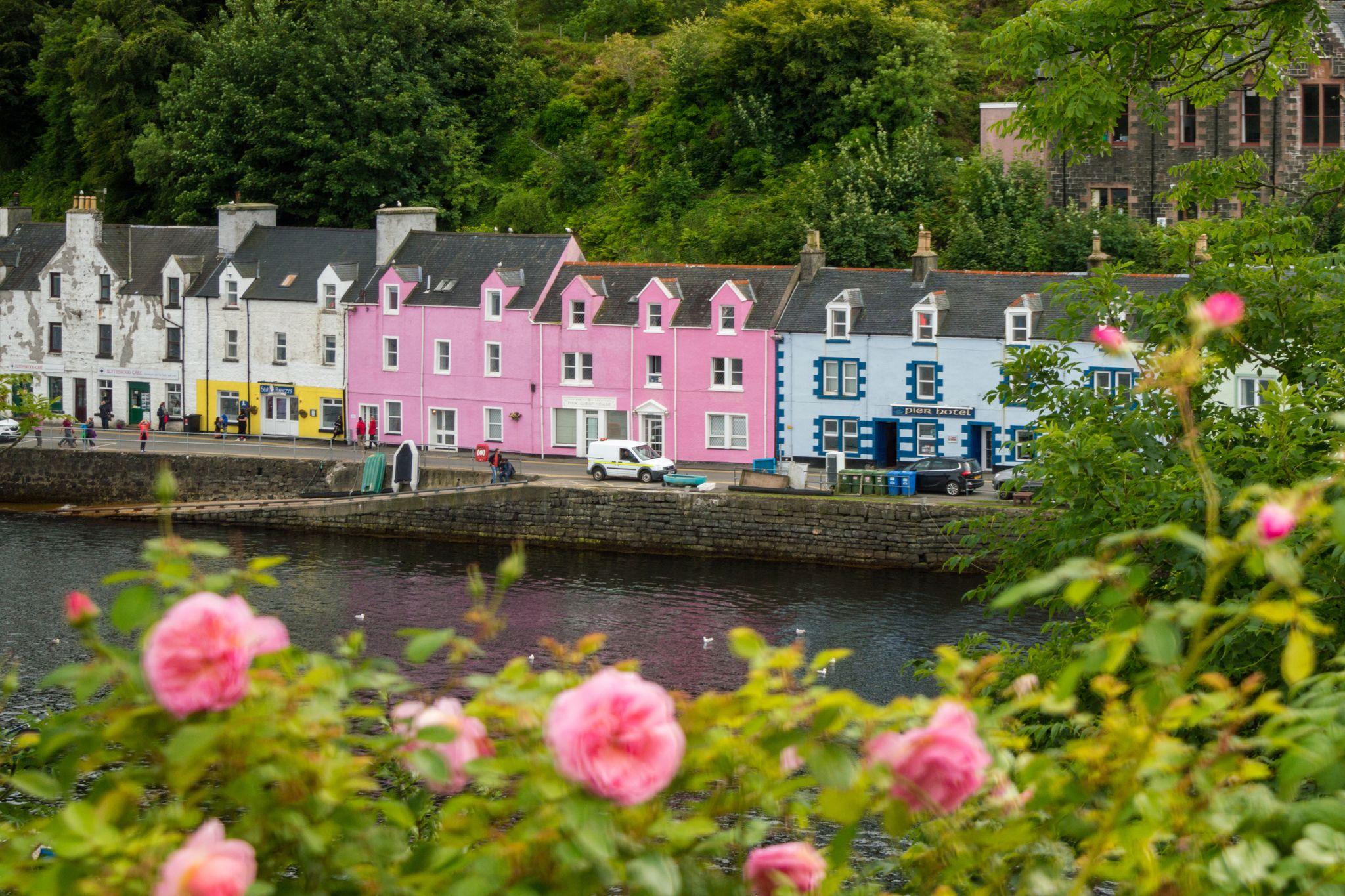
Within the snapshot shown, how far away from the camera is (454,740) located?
4.17 m

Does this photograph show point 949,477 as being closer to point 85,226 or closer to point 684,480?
point 684,480

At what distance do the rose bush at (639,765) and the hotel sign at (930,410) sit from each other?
142 ft

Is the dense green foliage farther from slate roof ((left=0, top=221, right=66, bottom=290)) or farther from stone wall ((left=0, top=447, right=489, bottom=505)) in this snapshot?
stone wall ((left=0, top=447, right=489, bottom=505))

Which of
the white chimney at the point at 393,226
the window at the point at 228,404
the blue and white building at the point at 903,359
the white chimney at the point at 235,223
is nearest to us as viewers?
the blue and white building at the point at 903,359

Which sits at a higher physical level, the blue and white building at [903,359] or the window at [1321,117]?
the window at [1321,117]

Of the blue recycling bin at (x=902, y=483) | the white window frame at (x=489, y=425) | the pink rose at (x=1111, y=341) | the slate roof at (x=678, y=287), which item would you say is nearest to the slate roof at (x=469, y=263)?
the slate roof at (x=678, y=287)

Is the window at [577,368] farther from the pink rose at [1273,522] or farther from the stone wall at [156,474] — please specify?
the pink rose at [1273,522]

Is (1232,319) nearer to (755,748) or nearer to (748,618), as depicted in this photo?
(755,748)

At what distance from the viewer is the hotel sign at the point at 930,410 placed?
47.3 m

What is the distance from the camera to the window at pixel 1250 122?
5625cm

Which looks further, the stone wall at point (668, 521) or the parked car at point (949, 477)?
the parked car at point (949, 477)

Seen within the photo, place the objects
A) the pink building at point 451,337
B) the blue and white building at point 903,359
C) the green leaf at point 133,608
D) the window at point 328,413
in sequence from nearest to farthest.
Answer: the green leaf at point 133,608 → the blue and white building at point 903,359 → the pink building at point 451,337 → the window at point 328,413

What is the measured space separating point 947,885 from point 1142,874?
2.34ft

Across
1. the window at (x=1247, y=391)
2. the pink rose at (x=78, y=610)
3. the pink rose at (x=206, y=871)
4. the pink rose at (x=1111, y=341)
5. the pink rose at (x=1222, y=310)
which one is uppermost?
the window at (x=1247, y=391)
